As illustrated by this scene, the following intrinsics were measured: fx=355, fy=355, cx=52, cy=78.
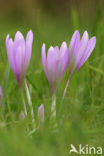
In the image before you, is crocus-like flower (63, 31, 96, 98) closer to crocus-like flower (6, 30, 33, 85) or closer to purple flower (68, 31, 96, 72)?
purple flower (68, 31, 96, 72)

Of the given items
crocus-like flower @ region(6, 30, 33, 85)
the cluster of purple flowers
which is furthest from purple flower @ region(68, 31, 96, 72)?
crocus-like flower @ region(6, 30, 33, 85)

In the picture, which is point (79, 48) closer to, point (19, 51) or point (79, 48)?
point (79, 48)

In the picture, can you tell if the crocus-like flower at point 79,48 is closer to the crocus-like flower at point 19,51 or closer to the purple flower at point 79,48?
the purple flower at point 79,48

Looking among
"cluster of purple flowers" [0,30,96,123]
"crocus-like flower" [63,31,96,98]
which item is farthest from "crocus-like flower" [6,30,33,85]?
"crocus-like flower" [63,31,96,98]

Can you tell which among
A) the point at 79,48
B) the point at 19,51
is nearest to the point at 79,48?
the point at 79,48

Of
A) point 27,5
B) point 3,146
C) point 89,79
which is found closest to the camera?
point 3,146

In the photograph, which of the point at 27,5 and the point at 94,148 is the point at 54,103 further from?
the point at 27,5

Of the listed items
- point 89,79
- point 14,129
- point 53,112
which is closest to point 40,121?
point 53,112
